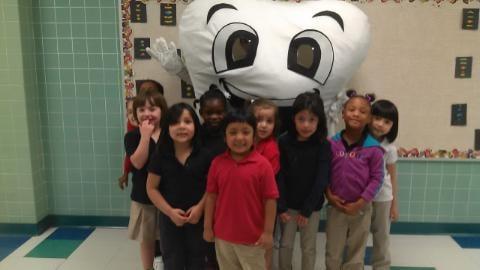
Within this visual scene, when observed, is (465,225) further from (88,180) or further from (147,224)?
(88,180)

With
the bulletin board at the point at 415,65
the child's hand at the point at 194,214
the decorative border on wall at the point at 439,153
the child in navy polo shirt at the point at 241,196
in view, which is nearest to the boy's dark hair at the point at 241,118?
the child in navy polo shirt at the point at 241,196

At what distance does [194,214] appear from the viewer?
1.75 metres

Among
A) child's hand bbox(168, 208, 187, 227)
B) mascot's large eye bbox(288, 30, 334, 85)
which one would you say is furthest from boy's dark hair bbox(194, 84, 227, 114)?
child's hand bbox(168, 208, 187, 227)

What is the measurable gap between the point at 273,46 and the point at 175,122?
1.81 ft

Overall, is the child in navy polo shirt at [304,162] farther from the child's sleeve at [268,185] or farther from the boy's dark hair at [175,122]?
the boy's dark hair at [175,122]

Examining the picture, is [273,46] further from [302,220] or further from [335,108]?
[302,220]

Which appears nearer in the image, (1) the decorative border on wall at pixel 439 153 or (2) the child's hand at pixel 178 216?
(2) the child's hand at pixel 178 216

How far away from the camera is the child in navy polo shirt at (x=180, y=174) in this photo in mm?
1722

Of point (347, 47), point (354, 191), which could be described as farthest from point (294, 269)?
point (347, 47)

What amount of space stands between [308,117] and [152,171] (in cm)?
68

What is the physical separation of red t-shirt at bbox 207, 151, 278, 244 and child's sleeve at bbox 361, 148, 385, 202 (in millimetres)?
495

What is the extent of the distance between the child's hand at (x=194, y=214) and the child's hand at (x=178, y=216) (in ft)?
0.06

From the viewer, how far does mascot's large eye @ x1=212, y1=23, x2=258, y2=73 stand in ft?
6.22

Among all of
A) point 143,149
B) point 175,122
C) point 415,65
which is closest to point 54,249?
point 143,149
